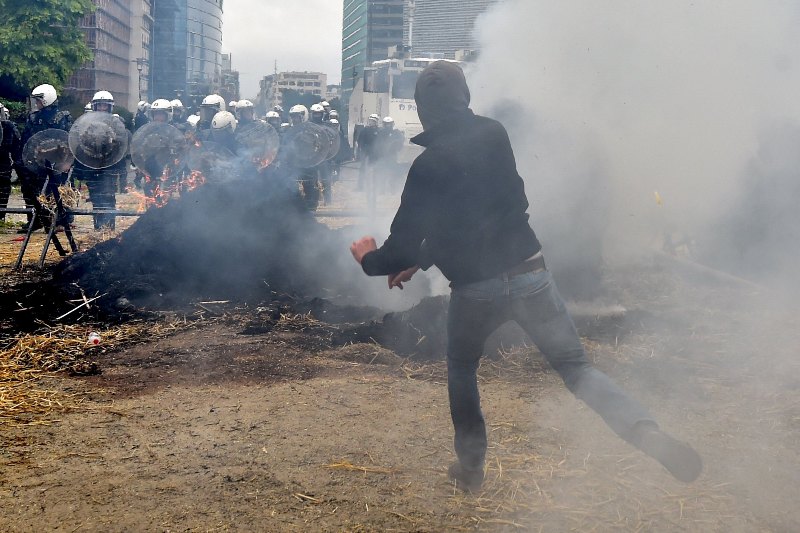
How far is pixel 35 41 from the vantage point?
98.4 feet

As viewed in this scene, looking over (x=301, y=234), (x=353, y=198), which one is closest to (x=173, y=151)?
(x=301, y=234)

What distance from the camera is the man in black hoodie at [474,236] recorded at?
10.0 feet

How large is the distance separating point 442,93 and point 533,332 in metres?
1.10

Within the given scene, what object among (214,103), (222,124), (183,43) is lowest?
(222,124)

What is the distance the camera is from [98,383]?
4891mm

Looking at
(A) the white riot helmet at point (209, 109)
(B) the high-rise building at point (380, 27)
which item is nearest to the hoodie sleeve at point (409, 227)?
(A) the white riot helmet at point (209, 109)

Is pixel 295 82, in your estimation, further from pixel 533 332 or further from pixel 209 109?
pixel 533 332

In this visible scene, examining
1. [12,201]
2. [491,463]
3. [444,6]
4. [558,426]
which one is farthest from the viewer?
[444,6]

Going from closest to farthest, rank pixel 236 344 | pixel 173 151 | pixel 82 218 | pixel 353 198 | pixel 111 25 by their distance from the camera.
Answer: pixel 236 344, pixel 173 151, pixel 82 218, pixel 353 198, pixel 111 25

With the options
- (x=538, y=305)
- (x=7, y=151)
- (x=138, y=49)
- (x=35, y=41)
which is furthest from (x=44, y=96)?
(x=138, y=49)

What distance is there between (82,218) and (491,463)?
12.8m

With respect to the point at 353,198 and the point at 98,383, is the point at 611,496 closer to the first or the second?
the point at 98,383

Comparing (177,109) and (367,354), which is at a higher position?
(177,109)

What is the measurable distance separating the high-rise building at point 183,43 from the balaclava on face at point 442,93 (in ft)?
90.4
